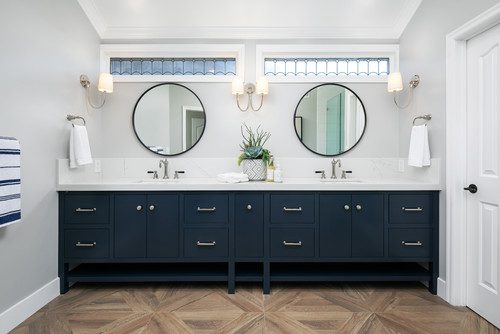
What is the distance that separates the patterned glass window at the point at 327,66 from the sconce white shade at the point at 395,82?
0.93 feet

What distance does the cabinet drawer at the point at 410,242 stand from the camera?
228 cm

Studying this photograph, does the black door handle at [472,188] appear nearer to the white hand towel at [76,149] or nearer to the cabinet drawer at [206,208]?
the cabinet drawer at [206,208]

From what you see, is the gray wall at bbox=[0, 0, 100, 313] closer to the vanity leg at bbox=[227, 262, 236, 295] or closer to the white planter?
the vanity leg at bbox=[227, 262, 236, 295]

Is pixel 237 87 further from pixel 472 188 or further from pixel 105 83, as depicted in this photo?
pixel 472 188

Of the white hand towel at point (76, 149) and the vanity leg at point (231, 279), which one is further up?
the white hand towel at point (76, 149)

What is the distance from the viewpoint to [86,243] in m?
2.26

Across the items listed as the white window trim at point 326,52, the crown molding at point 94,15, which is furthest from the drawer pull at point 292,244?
the crown molding at point 94,15

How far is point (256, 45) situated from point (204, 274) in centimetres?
220

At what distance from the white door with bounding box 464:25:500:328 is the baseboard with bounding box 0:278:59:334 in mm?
3141

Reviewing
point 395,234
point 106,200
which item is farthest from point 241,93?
point 395,234

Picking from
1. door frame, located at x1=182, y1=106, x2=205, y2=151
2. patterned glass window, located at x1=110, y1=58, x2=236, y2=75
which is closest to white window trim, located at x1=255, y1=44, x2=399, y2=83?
patterned glass window, located at x1=110, y1=58, x2=236, y2=75

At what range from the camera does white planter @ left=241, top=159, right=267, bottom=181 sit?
266cm

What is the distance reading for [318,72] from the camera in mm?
2947

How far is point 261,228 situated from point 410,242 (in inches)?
47.2
